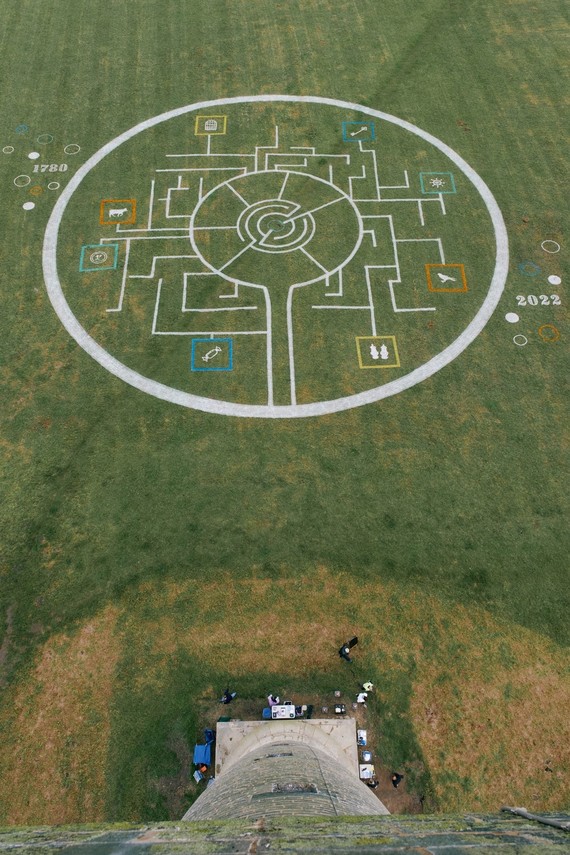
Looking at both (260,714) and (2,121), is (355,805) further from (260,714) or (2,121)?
(2,121)

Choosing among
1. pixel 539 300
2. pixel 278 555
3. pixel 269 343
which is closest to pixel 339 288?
pixel 269 343

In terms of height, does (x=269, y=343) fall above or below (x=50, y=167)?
below

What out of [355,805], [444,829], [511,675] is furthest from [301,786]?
[511,675]

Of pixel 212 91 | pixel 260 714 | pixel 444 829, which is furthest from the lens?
pixel 212 91

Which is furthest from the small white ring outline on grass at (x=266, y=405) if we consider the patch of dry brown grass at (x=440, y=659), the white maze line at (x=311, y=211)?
the patch of dry brown grass at (x=440, y=659)

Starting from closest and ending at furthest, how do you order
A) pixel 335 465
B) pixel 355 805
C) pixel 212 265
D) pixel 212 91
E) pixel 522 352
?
pixel 355 805, pixel 335 465, pixel 522 352, pixel 212 265, pixel 212 91

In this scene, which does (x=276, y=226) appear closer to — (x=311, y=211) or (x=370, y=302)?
(x=311, y=211)

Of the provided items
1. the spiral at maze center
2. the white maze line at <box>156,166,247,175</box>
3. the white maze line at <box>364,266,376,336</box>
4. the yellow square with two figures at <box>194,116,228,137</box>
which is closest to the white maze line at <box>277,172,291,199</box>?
the spiral at maze center
